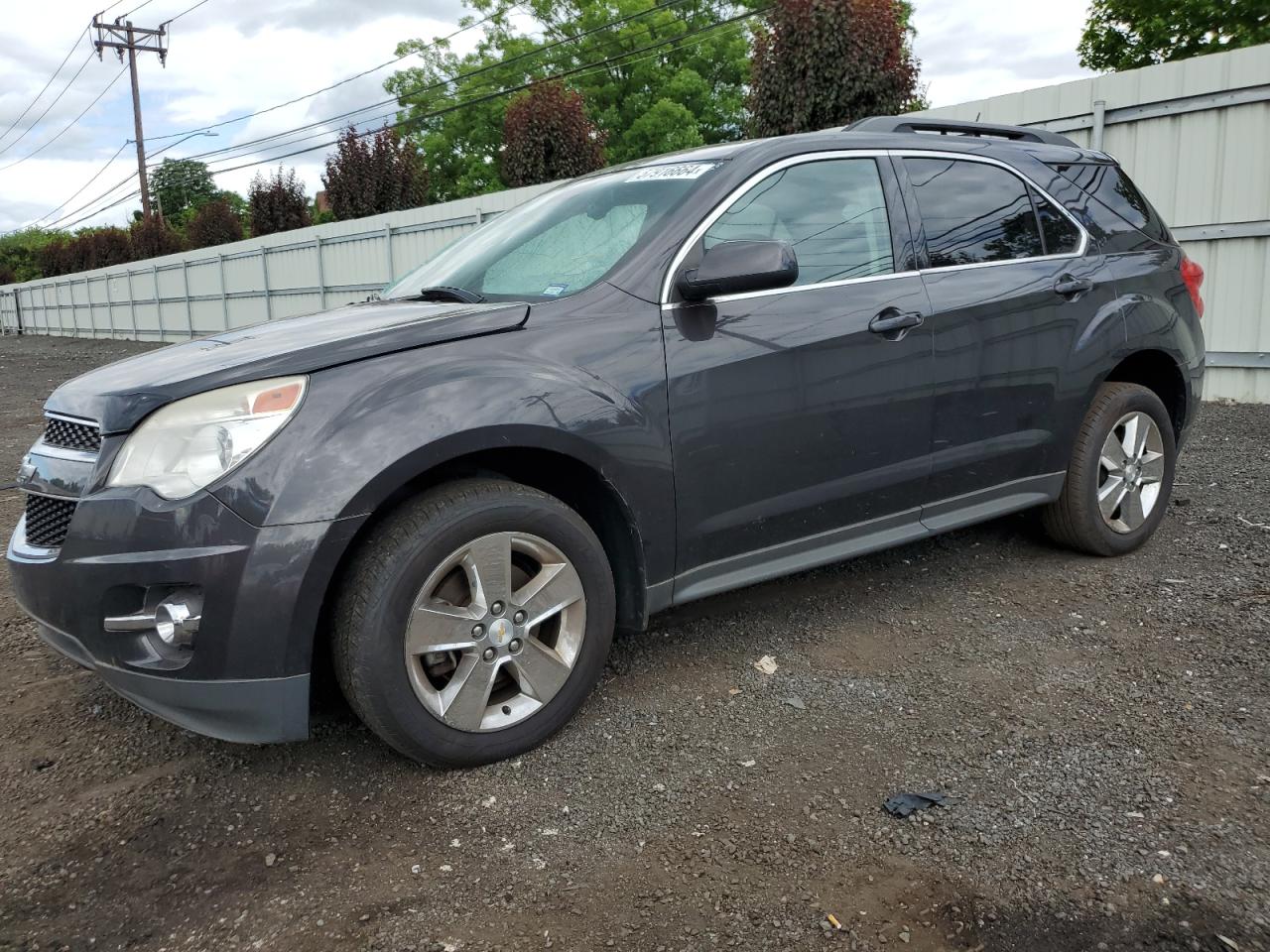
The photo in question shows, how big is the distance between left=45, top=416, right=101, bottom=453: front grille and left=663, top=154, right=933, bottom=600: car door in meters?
1.57

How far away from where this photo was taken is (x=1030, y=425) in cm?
397

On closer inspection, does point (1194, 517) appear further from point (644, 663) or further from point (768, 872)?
point (768, 872)

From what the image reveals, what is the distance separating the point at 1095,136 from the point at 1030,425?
248 inches

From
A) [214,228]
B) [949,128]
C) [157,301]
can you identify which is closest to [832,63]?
[949,128]

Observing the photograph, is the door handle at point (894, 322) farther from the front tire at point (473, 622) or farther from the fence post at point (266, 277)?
the fence post at point (266, 277)

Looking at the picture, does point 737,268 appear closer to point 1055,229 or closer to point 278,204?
point 1055,229

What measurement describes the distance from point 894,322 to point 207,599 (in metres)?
2.34

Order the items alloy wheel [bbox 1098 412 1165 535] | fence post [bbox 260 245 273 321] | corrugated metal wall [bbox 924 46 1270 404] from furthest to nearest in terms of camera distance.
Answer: fence post [bbox 260 245 273 321], corrugated metal wall [bbox 924 46 1270 404], alloy wheel [bbox 1098 412 1165 535]

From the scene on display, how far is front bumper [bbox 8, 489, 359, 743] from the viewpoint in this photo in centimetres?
243

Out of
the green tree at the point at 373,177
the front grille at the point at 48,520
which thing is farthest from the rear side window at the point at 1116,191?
the green tree at the point at 373,177

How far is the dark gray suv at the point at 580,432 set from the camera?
2500 millimetres

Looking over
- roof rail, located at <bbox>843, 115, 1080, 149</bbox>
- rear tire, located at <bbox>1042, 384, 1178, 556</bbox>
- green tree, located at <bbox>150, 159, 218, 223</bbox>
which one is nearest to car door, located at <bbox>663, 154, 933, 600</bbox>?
roof rail, located at <bbox>843, 115, 1080, 149</bbox>

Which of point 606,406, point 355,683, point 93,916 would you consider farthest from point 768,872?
point 93,916

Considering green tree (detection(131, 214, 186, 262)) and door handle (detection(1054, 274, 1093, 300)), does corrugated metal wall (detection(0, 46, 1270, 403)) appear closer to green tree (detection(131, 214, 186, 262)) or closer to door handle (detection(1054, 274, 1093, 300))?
door handle (detection(1054, 274, 1093, 300))
